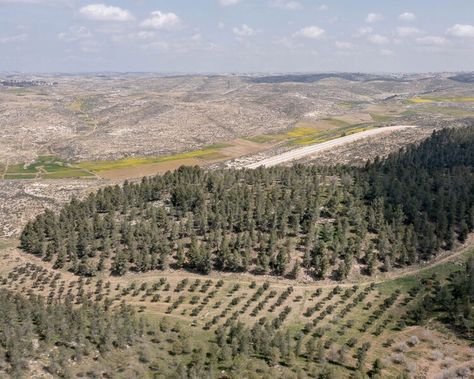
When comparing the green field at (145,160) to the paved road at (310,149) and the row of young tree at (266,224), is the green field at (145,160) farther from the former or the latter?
the row of young tree at (266,224)

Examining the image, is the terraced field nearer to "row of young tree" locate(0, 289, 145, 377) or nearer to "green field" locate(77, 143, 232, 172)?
A: "row of young tree" locate(0, 289, 145, 377)

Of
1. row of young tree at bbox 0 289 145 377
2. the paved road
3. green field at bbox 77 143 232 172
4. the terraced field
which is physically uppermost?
the paved road

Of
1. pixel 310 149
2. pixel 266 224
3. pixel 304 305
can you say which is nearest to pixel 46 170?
pixel 310 149

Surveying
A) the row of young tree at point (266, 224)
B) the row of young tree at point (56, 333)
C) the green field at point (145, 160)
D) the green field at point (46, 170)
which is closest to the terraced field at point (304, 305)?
the row of young tree at point (266, 224)

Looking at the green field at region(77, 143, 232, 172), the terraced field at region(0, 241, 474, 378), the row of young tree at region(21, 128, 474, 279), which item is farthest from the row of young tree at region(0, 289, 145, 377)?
the green field at region(77, 143, 232, 172)

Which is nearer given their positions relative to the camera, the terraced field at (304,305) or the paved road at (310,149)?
the terraced field at (304,305)

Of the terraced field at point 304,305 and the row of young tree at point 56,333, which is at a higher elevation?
the row of young tree at point 56,333

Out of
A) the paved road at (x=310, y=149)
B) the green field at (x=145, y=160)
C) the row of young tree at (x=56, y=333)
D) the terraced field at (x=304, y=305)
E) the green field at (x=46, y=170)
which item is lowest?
the terraced field at (x=304, y=305)

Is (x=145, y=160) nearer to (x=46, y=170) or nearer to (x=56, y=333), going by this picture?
(x=46, y=170)

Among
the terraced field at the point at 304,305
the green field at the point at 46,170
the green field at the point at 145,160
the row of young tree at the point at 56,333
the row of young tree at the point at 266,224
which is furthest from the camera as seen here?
the green field at the point at 145,160

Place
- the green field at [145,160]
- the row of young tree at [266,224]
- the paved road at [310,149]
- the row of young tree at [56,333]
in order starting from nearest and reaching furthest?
the row of young tree at [56,333], the row of young tree at [266,224], the paved road at [310,149], the green field at [145,160]
